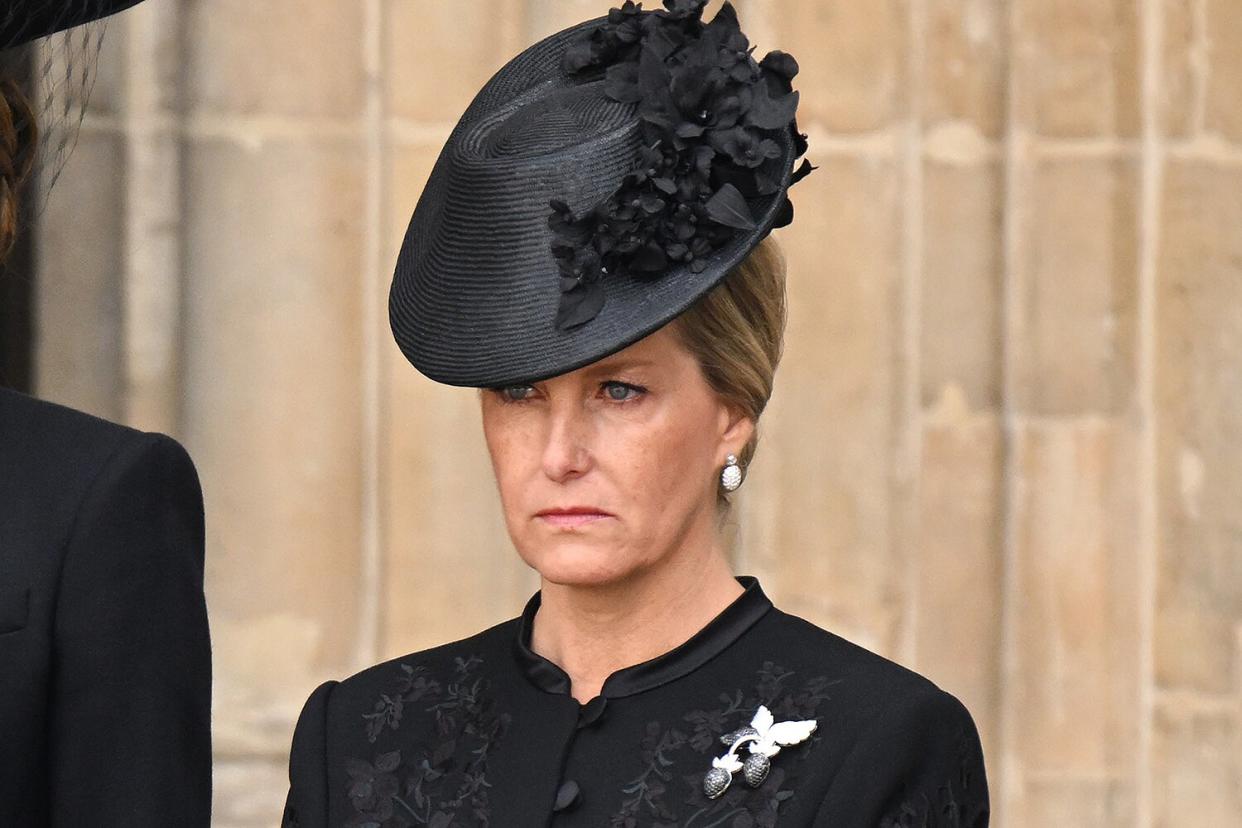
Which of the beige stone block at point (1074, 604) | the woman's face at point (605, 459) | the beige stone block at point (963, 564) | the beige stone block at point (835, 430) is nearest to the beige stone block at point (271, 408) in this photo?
the beige stone block at point (835, 430)

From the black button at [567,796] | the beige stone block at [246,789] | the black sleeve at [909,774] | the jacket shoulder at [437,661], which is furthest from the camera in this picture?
the beige stone block at [246,789]

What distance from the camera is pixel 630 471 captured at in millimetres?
1861

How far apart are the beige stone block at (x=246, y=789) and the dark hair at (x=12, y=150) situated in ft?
5.10

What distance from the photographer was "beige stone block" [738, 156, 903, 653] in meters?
3.46

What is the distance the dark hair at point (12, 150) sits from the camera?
1.98 meters

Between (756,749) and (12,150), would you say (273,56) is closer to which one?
(12,150)

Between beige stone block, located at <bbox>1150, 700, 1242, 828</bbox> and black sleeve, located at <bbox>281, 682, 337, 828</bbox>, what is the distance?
1.81 meters

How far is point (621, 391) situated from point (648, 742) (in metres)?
0.33

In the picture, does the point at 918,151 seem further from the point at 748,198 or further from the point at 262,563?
the point at 748,198

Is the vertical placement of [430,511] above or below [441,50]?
below

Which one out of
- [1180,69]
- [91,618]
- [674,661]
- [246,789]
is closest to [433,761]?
[674,661]

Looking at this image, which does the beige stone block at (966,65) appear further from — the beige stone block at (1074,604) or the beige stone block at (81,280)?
the beige stone block at (81,280)

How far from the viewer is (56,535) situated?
1986 millimetres

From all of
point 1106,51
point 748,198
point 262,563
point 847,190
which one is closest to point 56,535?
point 748,198
